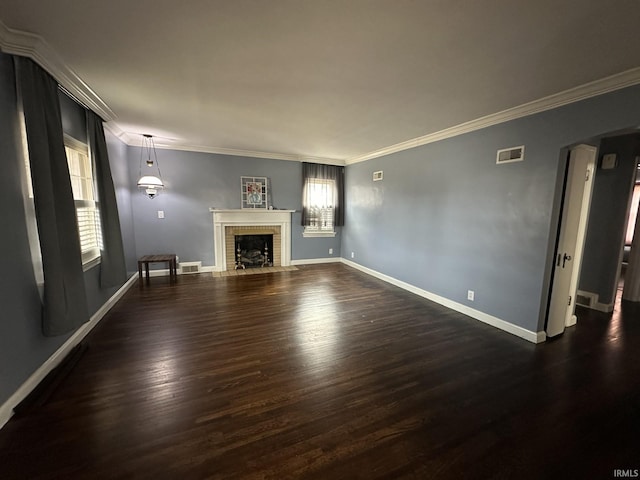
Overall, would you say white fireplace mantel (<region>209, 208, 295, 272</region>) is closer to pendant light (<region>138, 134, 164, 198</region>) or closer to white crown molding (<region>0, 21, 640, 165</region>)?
pendant light (<region>138, 134, 164, 198</region>)

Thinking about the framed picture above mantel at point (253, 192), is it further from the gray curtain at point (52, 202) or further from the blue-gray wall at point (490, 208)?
the gray curtain at point (52, 202)

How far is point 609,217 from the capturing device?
3.63 metres

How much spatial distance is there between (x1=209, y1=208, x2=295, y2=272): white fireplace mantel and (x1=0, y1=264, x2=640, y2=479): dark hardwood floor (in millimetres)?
2332

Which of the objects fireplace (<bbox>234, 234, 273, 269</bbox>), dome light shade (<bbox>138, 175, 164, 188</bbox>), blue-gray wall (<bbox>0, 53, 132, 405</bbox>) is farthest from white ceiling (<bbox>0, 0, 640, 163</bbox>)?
fireplace (<bbox>234, 234, 273, 269</bbox>)

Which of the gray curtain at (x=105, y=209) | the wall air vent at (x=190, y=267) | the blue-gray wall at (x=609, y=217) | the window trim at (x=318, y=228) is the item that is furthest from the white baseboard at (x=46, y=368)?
the blue-gray wall at (x=609, y=217)

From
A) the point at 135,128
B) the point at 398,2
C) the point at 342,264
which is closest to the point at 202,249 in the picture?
the point at 135,128

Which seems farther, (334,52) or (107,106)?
(107,106)

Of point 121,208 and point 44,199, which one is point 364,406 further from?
point 121,208

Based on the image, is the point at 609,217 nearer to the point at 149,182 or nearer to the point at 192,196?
the point at 192,196

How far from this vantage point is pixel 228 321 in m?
3.26

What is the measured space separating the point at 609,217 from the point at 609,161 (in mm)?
767

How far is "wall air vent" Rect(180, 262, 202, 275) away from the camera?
538 cm

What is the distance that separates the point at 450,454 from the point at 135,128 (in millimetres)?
5375

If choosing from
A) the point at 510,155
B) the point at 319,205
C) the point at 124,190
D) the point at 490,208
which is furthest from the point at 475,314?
the point at 124,190
